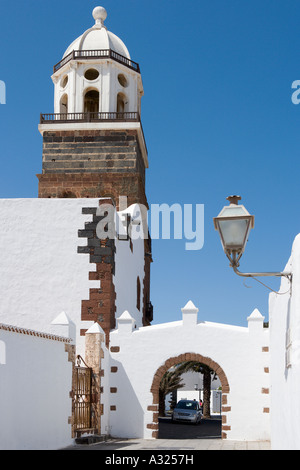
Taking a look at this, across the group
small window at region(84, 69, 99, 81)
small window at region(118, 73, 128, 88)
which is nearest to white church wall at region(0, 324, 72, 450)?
small window at region(118, 73, 128, 88)

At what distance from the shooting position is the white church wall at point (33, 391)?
1075cm

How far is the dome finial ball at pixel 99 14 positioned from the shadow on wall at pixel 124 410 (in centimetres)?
1485

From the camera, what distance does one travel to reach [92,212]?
17.1 m

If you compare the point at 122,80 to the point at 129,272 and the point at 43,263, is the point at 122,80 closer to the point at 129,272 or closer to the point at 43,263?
the point at 129,272

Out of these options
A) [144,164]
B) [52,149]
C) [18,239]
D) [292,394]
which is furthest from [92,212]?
[292,394]

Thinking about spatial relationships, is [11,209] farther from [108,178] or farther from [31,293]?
[108,178]

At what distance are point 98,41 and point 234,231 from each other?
63.9 ft

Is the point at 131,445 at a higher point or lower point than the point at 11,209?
lower

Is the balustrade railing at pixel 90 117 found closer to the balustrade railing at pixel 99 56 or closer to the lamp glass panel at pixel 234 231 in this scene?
the balustrade railing at pixel 99 56

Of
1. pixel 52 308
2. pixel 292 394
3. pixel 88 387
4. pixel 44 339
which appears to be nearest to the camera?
pixel 292 394

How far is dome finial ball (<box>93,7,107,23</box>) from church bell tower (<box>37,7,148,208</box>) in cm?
190

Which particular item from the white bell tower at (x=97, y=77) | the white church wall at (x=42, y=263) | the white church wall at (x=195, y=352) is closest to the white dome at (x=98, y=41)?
the white bell tower at (x=97, y=77)

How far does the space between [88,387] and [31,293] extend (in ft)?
9.77

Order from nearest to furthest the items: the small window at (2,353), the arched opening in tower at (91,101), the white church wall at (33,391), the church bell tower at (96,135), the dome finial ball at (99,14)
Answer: the small window at (2,353)
the white church wall at (33,391)
the church bell tower at (96,135)
the arched opening in tower at (91,101)
the dome finial ball at (99,14)
